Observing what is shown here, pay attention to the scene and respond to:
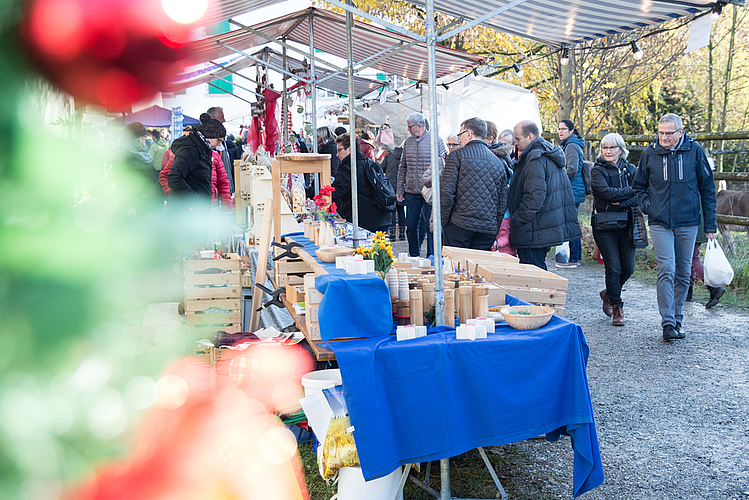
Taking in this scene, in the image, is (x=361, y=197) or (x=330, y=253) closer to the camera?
(x=330, y=253)

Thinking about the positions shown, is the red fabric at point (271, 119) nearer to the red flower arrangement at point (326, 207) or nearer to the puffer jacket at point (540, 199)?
the red flower arrangement at point (326, 207)

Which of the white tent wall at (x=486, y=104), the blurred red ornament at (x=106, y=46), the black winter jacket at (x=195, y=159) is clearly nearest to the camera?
the blurred red ornament at (x=106, y=46)

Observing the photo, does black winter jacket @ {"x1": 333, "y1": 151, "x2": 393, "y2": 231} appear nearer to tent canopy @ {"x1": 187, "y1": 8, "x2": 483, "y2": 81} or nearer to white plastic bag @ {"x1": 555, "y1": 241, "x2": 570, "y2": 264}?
tent canopy @ {"x1": 187, "y1": 8, "x2": 483, "y2": 81}

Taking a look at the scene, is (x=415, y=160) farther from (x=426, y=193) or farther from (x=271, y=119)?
(x=271, y=119)

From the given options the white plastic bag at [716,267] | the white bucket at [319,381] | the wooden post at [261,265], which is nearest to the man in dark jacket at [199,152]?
the wooden post at [261,265]

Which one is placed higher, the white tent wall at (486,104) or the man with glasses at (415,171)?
the white tent wall at (486,104)

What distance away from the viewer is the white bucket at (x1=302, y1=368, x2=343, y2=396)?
2.89 m

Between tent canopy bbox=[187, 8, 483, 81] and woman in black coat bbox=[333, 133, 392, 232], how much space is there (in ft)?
4.55

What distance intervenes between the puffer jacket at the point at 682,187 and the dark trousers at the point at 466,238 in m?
1.33

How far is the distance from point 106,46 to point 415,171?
308 inches

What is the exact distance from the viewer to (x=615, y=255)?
5852 mm

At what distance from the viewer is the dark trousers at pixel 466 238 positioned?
545 cm

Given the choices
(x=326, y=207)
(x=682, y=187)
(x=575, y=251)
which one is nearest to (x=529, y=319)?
(x=326, y=207)

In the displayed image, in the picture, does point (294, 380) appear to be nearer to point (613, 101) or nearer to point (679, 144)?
point (679, 144)
